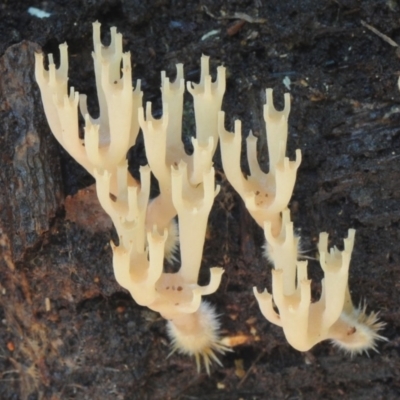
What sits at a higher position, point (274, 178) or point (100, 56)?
point (100, 56)

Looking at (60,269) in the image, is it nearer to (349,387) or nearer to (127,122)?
(127,122)

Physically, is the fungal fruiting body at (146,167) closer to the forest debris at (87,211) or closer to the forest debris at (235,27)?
the forest debris at (87,211)

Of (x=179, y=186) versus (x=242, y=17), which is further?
(x=242, y=17)

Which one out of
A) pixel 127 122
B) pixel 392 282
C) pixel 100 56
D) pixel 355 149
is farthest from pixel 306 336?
pixel 100 56

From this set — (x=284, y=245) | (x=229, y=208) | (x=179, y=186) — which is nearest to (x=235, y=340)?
(x=229, y=208)

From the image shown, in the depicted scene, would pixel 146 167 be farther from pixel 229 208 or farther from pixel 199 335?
pixel 199 335

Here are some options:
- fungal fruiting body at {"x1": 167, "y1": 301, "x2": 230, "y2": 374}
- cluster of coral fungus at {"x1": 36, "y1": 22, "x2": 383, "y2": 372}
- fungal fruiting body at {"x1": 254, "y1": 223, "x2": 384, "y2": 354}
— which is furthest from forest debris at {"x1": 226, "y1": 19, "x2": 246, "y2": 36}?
fungal fruiting body at {"x1": 167, "y1": 301, "x2": 230, "y2": 374}

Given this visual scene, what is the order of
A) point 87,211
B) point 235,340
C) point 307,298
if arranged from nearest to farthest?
point 307,298 < point 87,211 < point 235,340
